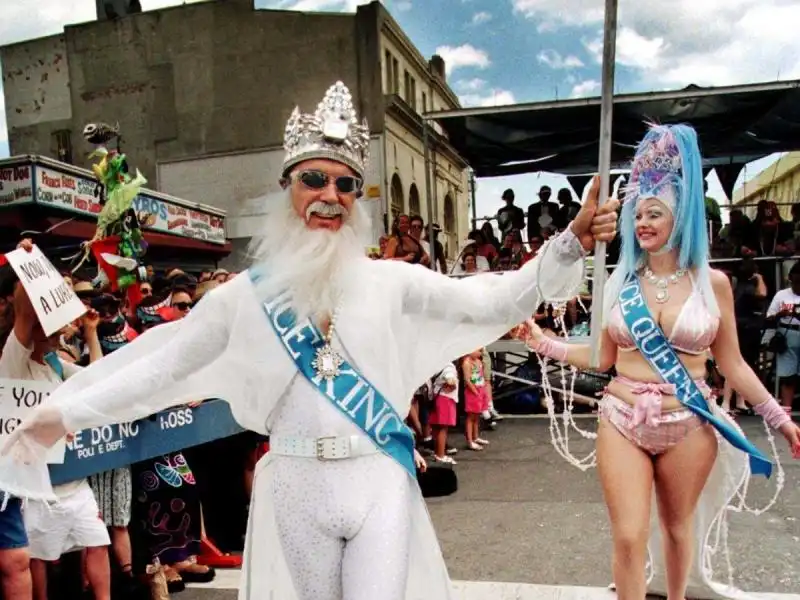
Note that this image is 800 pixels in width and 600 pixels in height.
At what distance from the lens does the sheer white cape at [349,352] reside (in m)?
2.18

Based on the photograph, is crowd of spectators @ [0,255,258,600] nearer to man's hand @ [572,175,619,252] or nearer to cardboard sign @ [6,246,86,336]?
cardboard sign @ [6,246,86,336]

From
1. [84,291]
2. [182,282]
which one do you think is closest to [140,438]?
[84,291]

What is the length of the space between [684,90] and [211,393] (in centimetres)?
763

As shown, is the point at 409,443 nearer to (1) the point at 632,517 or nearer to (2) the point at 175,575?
(1) the point at 632,517

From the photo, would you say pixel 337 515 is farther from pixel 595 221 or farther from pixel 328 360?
pixel 595 221

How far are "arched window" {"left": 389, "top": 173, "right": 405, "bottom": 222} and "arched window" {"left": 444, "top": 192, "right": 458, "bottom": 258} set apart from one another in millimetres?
4599

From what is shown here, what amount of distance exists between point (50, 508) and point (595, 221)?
263 cm

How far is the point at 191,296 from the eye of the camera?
5.25m

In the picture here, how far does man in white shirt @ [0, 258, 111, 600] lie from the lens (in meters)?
3.05

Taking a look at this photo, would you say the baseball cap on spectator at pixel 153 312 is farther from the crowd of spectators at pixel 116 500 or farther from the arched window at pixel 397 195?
the arched window at pixel 397 195

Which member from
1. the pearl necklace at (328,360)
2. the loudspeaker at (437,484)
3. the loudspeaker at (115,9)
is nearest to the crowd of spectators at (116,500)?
the pearl necklace at (328,360)

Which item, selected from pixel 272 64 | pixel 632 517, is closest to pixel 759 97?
pixel 632 517

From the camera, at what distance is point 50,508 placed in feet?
10.7

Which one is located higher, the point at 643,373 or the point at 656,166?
the point at 656,166
